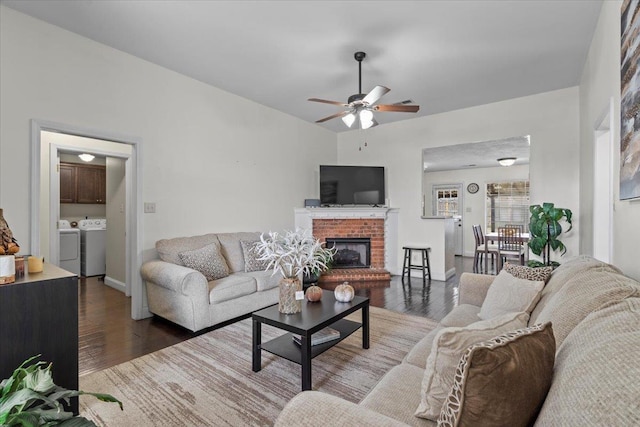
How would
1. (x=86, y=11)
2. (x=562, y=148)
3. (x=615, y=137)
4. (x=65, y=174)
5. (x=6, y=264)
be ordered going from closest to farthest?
1. (x=6, y=264)
2. (x=615, y=137)
3. (x=86, y=11)
4. (x=562, y=148)
5. (x=65, y=174)

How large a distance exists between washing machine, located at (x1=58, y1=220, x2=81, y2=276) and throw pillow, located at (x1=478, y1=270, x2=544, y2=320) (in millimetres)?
6068

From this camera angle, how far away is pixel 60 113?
9.32 feet

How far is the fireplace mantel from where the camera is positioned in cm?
547

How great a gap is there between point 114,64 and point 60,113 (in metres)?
0.76

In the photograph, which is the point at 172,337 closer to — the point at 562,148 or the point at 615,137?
the point at 615,137

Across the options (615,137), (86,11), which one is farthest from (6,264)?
(615,137)

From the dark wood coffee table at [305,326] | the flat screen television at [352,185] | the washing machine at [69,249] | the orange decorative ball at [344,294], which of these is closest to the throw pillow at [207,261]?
the dark wood coffee table at [305,326]

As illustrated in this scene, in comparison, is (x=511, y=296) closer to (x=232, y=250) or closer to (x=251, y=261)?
(x=251, y=261)

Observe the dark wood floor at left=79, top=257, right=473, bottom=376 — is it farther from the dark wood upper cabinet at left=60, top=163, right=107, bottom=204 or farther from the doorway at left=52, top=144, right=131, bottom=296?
the dark wood upper cabinet at left=60, top=163, right=107, bottom=204

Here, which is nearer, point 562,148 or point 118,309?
point 118,309

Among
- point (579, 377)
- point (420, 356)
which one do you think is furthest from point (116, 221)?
point (579, 377)

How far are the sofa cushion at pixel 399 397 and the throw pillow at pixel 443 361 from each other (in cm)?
6

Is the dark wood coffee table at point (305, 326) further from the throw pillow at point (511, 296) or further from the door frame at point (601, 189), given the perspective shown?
the door frame at point (601, 189)

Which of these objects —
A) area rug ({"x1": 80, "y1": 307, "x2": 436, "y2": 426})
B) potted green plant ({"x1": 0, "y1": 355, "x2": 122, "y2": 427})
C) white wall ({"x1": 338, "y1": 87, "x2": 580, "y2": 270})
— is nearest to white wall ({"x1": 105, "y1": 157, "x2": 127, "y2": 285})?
area rug ({"x1": 80, "y1": 307, "x2": 436, "y2": 426})
